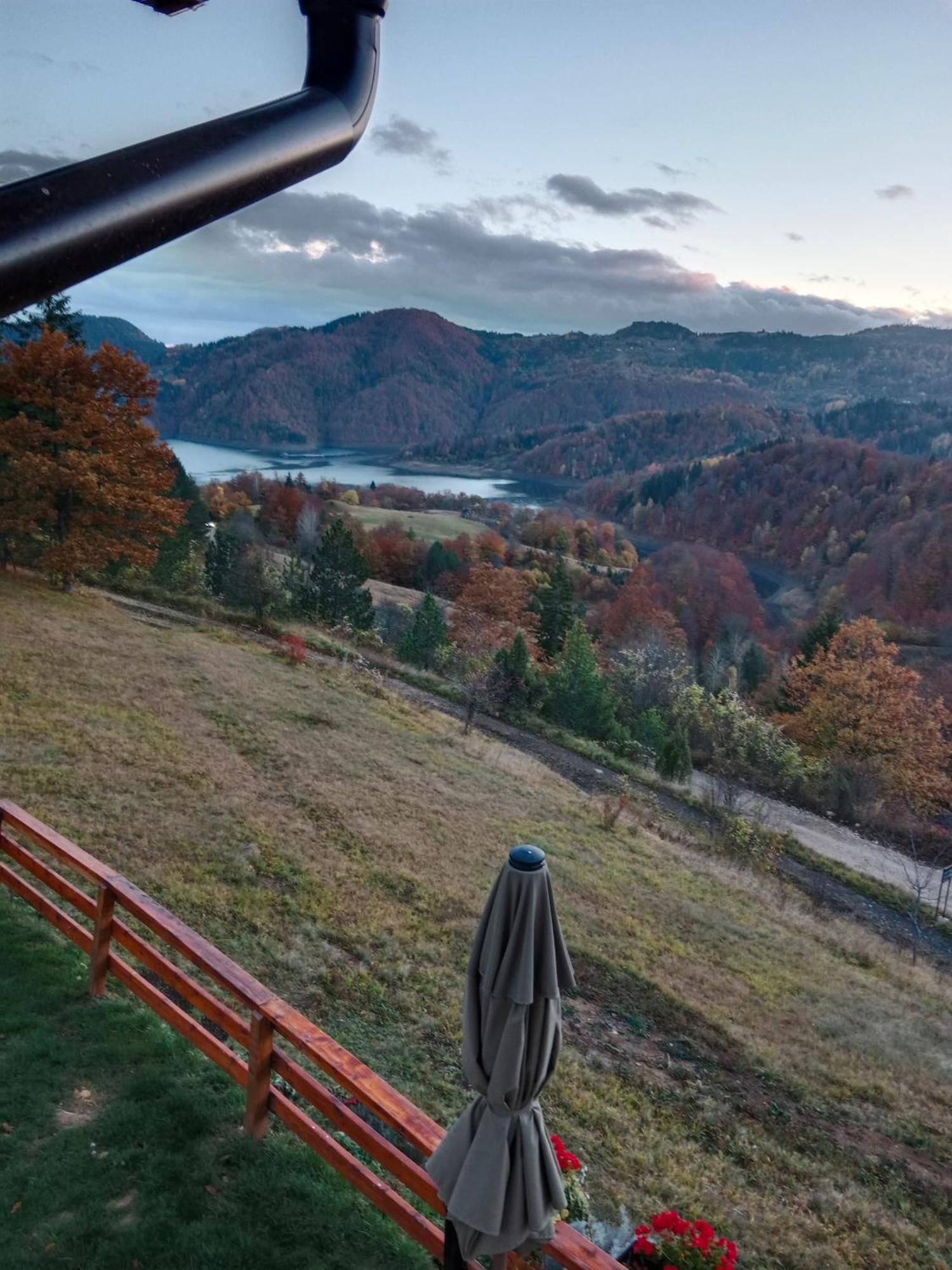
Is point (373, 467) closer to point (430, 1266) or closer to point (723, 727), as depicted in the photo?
point (723, 727)

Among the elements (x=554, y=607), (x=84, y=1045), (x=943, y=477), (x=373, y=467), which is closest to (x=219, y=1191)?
(x=84, y=1045)

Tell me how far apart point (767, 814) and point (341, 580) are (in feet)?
72.4

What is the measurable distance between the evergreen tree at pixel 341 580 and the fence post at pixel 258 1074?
A: 111ft

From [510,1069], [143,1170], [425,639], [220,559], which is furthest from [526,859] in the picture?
[220,559]

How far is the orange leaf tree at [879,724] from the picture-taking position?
3186cm

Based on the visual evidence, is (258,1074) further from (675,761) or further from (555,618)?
(555,618)

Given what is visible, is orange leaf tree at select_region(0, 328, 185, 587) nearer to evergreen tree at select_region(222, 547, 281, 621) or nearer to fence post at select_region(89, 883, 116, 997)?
evergreen tree at select_region(222, 547, 281, 621)

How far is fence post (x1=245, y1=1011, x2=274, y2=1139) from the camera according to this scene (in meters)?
4.22

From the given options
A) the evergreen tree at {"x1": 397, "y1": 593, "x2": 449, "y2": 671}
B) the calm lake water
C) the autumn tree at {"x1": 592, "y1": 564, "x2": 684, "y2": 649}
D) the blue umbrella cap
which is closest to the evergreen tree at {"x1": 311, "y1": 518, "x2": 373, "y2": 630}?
the evergreen tree at {"x1": 397, "y1": 593, "x2": 449, "y2": 671}

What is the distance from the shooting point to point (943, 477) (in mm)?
97938

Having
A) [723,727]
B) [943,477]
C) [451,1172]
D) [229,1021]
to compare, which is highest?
[943,477]

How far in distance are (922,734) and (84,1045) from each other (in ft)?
113

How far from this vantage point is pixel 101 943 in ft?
17.6

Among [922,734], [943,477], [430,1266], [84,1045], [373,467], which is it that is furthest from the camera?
[373,467]
